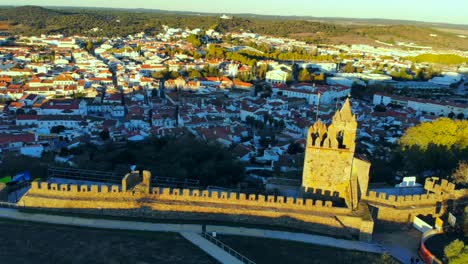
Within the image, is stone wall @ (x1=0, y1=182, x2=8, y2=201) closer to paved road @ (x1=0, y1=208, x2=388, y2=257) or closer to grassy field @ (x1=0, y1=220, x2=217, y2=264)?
paved road @ (x1=0, y1=208, x2=388, y2=257)

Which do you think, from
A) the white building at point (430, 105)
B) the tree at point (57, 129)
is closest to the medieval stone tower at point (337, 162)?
the tree at point (57, 129)

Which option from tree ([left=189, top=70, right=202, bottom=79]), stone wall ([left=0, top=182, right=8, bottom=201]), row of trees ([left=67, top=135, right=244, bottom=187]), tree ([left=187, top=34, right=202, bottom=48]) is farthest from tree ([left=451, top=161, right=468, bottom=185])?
tree ([left=187, top=34, right=202, bottom=48])

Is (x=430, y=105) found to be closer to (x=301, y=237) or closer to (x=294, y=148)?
(x=294, y=148)

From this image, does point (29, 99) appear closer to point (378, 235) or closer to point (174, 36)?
point (378, 235)

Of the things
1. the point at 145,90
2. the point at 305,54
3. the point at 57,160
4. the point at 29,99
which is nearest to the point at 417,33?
the point at 305,54

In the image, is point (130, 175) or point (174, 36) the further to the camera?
point (174, 36)

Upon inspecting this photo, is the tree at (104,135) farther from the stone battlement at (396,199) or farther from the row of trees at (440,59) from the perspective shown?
the row of trees at (440,59)
